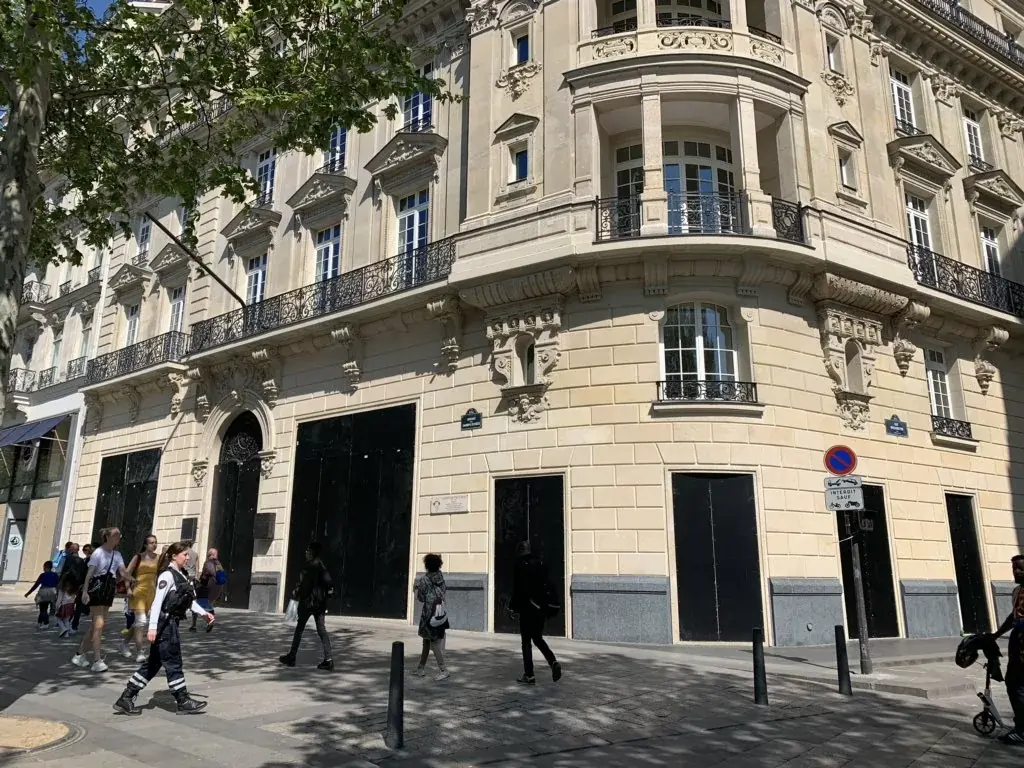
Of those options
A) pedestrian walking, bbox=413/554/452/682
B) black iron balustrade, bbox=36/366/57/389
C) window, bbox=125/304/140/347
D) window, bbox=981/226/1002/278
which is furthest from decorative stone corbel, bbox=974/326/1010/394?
black iron balustrade, bbox=36/366/57/389

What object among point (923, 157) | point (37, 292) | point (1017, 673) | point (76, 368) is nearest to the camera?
point (1017, 673)

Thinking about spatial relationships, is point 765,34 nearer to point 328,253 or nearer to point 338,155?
point 338,155

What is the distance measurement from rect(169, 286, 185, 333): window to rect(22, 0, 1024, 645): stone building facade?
3.68 metres

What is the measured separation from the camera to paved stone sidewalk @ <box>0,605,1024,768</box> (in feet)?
19.0

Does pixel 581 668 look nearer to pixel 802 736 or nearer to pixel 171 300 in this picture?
pixel 802 736

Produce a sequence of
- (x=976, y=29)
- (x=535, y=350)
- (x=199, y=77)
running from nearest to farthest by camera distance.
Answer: (x=199, y=77) < (x=535, y=350) < (x=976, y=29)

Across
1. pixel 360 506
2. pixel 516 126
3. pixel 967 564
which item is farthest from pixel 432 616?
pixel 967 564

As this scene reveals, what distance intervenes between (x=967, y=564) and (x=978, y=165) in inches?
419

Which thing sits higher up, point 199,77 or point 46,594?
point 199,77

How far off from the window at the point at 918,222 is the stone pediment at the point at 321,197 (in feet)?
44.5

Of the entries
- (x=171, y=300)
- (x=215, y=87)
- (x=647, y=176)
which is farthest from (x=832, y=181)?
(x=171, y=300)

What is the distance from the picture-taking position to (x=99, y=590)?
9.52m

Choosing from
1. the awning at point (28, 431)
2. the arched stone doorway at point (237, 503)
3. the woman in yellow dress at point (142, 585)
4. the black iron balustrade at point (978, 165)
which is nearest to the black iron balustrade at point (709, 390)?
the woman in yellow dress at point (142, 585)

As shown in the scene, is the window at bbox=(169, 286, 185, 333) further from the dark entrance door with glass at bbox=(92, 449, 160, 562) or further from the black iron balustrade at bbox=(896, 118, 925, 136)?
the black iron balustrade at bbox=(896, 118, 925, 136)
